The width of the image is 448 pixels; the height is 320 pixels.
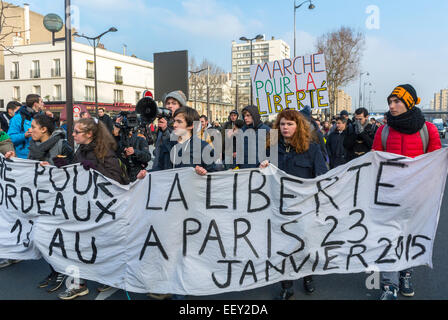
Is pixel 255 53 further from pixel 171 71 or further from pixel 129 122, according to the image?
pixel 129 122

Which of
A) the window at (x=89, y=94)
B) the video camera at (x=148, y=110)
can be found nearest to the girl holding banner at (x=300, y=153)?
the video camera at (x=148, y=110)

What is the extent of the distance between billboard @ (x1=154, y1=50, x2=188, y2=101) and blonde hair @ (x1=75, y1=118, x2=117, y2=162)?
421 centimetres

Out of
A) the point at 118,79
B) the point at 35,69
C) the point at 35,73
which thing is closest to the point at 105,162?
the point at 35,73

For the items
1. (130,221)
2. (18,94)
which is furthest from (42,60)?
(130,221)

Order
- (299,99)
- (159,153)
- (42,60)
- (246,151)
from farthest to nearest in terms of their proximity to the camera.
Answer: (42,60) < (299,99) < (246,151) < (159,153)

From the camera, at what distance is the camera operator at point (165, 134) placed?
375 centimetres

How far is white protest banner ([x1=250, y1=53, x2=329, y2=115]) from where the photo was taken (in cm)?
771

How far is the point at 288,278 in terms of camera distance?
3.31 m

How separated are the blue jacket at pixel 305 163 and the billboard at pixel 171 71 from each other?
15.7 feet

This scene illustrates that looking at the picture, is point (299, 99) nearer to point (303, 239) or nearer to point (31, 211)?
point (303, 239)

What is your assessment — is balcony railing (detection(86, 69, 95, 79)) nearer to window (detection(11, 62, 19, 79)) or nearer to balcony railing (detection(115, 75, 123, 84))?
balcony railing (detection(115, 75, 123, 84))

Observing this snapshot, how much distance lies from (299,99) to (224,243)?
5179 millimetres

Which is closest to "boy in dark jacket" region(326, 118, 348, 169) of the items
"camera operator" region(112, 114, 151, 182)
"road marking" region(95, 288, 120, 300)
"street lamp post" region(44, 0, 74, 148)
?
"camera operator" region(112, 114, 151, 182)

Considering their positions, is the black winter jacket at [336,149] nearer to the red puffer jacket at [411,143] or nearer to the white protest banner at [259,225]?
the red puffer jacket at [411,143]
